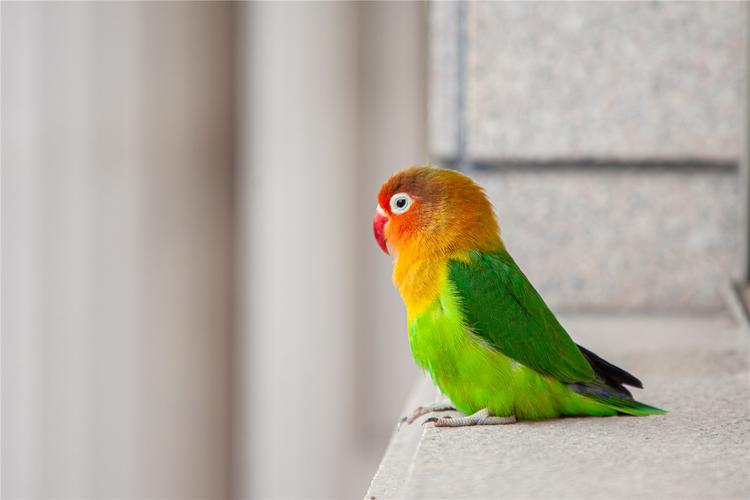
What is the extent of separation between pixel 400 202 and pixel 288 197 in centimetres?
232

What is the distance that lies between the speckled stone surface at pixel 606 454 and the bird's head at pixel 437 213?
25cm

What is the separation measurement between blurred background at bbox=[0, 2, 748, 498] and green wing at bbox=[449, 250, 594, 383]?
3.26 feet

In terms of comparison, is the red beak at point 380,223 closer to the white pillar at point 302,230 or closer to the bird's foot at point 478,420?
the bird's foot at point 478,420

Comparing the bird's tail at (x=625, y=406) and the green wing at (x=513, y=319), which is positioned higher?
the green wing at (x=513, y=319)

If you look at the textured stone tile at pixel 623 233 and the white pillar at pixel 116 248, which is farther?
the white pillar at pixel 116 248

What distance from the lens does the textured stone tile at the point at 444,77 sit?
2109 millimetres

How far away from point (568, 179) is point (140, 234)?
5.90ft

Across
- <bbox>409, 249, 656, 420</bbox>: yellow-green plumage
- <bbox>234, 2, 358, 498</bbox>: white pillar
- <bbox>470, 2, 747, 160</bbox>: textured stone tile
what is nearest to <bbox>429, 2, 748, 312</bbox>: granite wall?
<bbox>470, 2, 747, 160</bbox>: textured stone tile

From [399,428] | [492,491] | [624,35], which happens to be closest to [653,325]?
[624,35]

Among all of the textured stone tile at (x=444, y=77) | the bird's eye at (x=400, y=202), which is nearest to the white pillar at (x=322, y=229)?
the textured stone tile at (x=444, y=77)

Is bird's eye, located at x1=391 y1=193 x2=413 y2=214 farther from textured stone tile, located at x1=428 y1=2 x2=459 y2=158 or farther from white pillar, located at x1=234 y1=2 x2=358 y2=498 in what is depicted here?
white pillar, located at x1=234 y1=2 x2=358 y2=498

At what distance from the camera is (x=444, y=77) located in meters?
2.12

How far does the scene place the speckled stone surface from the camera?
2.89 feet

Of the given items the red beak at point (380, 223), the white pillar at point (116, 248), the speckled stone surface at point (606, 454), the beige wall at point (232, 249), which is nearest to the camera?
the speckled stone surface at point (606, 454)
